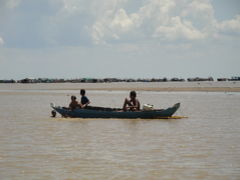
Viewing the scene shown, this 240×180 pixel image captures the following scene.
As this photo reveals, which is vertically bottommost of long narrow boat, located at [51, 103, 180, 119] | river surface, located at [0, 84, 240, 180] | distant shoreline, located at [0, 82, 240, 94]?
river surface, located at [0, 84, 240, 180]

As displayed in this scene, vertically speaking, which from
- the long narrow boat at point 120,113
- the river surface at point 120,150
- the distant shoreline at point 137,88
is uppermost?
the distant shoreline at point 137,88

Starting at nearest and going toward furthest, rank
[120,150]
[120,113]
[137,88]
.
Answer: [120,150] → [120,113] → [137,88]

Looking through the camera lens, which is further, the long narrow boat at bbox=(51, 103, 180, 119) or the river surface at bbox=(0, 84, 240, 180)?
the long narrow boat at bbox=(51, 103, 180, 119)

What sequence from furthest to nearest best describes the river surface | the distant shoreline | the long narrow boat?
the distant shoreline → the long narrow boat → the river surface

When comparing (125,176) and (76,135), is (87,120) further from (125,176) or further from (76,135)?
(125,176)

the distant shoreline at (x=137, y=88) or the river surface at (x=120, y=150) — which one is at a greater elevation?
the distant shoreline at (x=137, y=88)

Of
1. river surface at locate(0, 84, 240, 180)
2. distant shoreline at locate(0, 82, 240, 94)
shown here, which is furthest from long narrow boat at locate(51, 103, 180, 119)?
distant shoreline at locate(0, 82, 240, 94)

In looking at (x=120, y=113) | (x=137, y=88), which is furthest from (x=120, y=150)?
(x=137, y=88)

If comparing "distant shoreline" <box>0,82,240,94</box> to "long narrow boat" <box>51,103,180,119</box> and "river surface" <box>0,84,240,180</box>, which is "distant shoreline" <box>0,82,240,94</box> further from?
"river surface" <box>0,84,240,180</box>

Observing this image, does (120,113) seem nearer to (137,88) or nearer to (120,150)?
(120,150)

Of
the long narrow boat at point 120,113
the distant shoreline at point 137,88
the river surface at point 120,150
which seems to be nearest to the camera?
the river surface at point 120,150

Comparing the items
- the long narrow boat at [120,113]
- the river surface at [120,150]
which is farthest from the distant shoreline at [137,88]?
the river surface at [120,150]

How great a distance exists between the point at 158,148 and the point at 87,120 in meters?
11.1

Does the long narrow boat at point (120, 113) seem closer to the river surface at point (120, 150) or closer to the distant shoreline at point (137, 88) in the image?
the river surface at point (120, 150)
